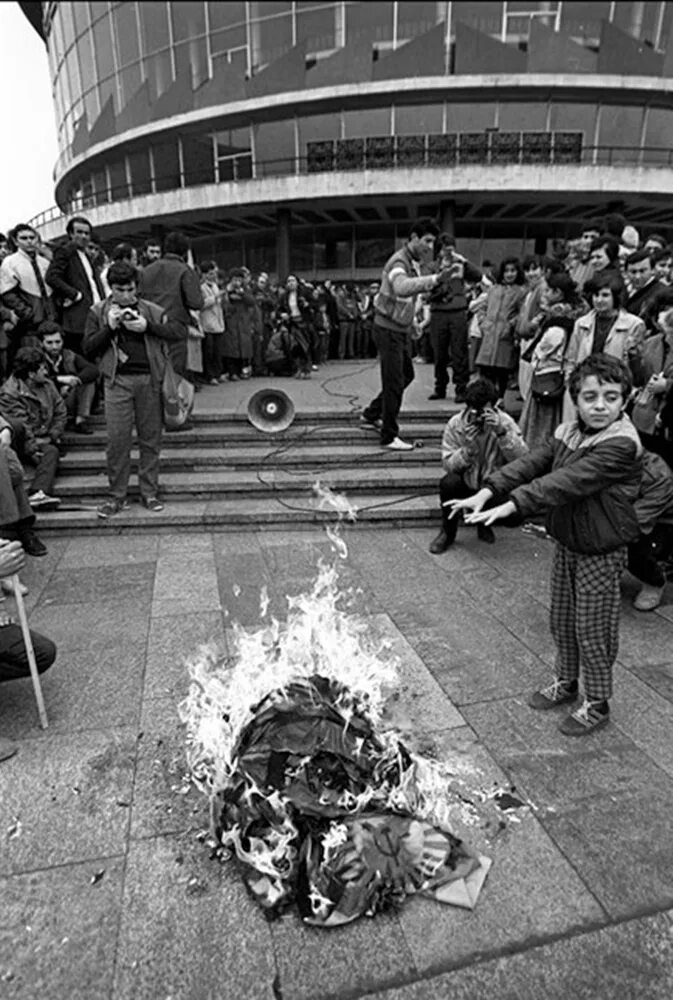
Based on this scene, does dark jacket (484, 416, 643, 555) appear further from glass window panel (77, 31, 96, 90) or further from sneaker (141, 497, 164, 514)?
glass window panel (77, 31, 96, 90)

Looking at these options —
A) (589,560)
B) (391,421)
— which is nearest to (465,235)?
(391,421)

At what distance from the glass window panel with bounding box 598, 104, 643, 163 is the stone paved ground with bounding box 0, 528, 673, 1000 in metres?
25.3

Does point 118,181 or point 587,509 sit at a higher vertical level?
point 118,181

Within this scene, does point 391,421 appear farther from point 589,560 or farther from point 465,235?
point 465,235

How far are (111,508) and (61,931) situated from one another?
14.2ft

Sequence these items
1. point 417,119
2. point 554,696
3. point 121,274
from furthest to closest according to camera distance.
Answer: point 417,119 < point 121,274 < point 554,696

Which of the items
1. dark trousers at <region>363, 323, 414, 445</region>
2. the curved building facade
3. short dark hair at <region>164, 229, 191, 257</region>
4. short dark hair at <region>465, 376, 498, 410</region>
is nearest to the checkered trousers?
short dark hair at <region>465, 376, 498, 410</region>

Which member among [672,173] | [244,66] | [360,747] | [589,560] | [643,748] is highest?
[244,66]

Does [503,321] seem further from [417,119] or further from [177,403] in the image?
[417,119]

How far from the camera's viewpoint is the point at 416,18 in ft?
68.3

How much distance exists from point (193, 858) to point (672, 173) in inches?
1116

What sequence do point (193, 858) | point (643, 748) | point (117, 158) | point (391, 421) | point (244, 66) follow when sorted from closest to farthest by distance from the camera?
point (193, 858)
point (643, 748)
point (391, 421)
point (244, 66)
point (117, 158)

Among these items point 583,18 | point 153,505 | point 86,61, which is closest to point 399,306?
point 153,505

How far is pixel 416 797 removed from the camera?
2.41 meters
